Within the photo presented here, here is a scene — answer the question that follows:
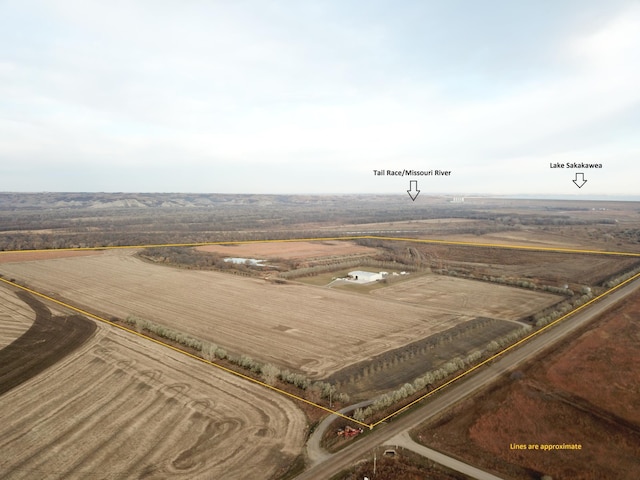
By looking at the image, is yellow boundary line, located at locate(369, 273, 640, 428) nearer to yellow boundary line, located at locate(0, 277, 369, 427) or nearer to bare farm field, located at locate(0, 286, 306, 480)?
yellow boundary line, located at locate(0, 277, 369, 427)

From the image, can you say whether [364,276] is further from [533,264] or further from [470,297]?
[533,264]

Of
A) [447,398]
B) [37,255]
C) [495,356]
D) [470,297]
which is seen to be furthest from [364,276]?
[37,255]

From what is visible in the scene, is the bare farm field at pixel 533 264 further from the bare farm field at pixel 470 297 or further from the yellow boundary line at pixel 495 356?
the yellow boundary line at pixel 495 356

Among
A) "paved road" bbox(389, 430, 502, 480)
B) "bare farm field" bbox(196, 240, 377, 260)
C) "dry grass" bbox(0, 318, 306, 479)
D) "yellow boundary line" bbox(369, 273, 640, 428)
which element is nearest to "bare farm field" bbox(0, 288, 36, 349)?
"dry grass" bbox(0, 318, 306, 479)

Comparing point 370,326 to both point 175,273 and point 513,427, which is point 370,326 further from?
point 175,273

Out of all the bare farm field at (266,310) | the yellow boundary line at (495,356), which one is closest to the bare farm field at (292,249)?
the bare farm field at (266,310)

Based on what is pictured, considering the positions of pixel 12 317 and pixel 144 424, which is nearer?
pixel 144 424
